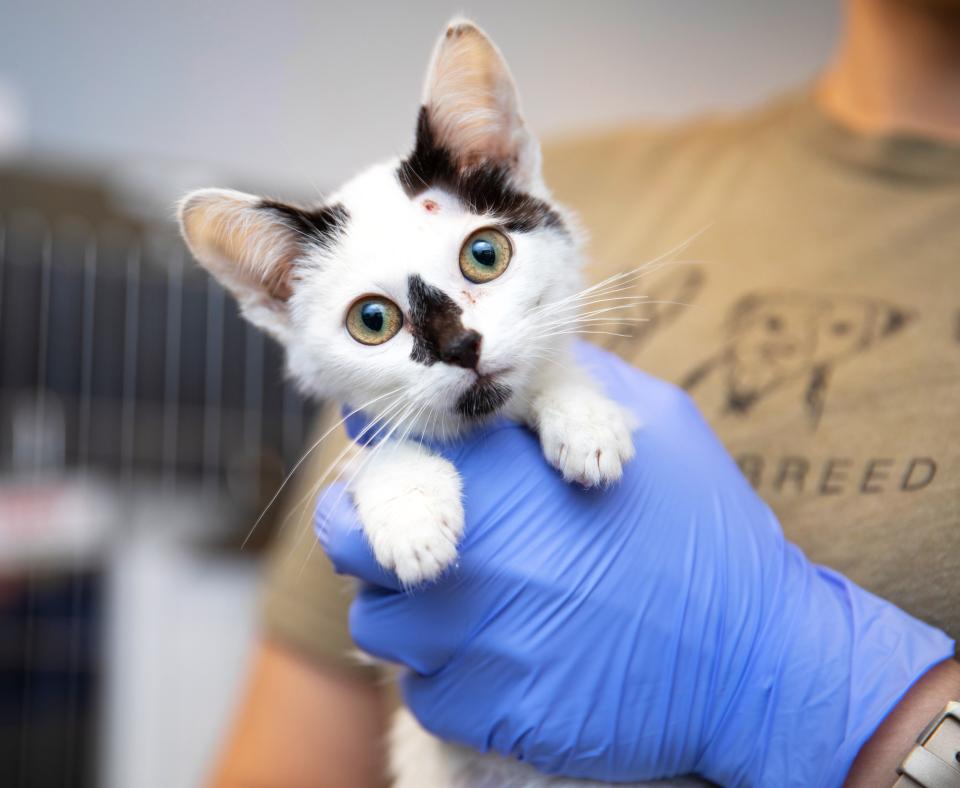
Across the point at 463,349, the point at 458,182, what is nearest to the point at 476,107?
the point at 458,182

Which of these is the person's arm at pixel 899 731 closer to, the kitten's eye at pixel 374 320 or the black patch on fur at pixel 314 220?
the kitten's eye at pixel 374 320

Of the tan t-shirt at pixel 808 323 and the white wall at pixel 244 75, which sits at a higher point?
the white wall at pixel 244 75

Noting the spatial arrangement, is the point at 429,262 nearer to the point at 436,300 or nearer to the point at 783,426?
the point at 436,300

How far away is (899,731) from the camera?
2.62ft

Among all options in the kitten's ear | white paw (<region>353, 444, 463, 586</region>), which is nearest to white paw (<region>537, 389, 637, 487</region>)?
white paw (<region>353, 444, 463, 586</region>)

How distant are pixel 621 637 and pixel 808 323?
548mm

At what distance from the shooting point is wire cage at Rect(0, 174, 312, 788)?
7.40ft

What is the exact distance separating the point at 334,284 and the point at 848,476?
642mm

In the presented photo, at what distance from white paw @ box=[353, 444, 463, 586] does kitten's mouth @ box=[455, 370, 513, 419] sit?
74 mm

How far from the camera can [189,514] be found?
245 cm

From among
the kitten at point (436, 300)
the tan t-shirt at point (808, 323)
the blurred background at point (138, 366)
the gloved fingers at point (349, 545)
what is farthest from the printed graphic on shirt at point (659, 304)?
the blurred background at point (138, 366)

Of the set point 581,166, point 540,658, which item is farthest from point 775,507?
point 581,166

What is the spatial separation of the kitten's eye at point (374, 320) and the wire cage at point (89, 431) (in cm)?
161

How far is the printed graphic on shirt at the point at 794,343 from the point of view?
108 cm
